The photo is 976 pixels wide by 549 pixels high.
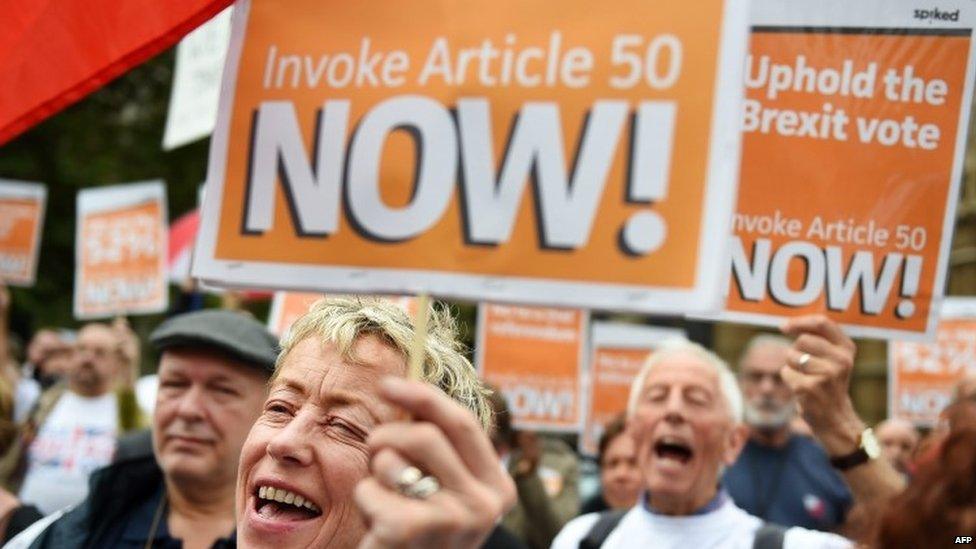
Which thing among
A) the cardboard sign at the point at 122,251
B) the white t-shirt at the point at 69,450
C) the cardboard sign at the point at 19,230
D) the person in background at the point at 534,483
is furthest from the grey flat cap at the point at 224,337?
the cardboard sign at the point at 19,230

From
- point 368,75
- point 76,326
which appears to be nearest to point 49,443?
point 368,75

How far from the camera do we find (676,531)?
4332 millimetres

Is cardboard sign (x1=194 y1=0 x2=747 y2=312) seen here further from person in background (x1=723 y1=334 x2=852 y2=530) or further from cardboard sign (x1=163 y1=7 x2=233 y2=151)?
person in background (x1=723 y1=334 x2=852 y2=530)

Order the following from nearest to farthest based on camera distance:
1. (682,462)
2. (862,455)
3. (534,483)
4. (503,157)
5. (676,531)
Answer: (503,157) → (862,455) → (676,531) → (682,462) → (534,483)

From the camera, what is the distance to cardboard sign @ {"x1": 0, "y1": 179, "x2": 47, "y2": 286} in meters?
9.80

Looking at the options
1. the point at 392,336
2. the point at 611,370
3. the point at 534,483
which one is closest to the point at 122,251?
the point at 611,370

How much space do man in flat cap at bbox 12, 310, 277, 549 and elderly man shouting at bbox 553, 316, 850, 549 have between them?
1.10 m

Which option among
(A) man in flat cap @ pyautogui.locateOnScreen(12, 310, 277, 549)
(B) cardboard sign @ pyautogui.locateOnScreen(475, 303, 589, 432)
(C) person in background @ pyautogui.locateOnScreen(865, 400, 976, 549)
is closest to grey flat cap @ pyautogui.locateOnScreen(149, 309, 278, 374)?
(A) man in flat cap @ pyautogui.locateOnScreen(12, 310, 277, 549)

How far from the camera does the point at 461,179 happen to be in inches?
87.7

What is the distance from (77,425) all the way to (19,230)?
321cm

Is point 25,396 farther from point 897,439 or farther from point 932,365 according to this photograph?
point 932,365

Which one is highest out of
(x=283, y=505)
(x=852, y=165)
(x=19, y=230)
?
(x=852, y=165)

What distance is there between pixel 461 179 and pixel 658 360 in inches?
107

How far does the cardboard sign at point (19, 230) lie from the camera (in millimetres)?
9797
